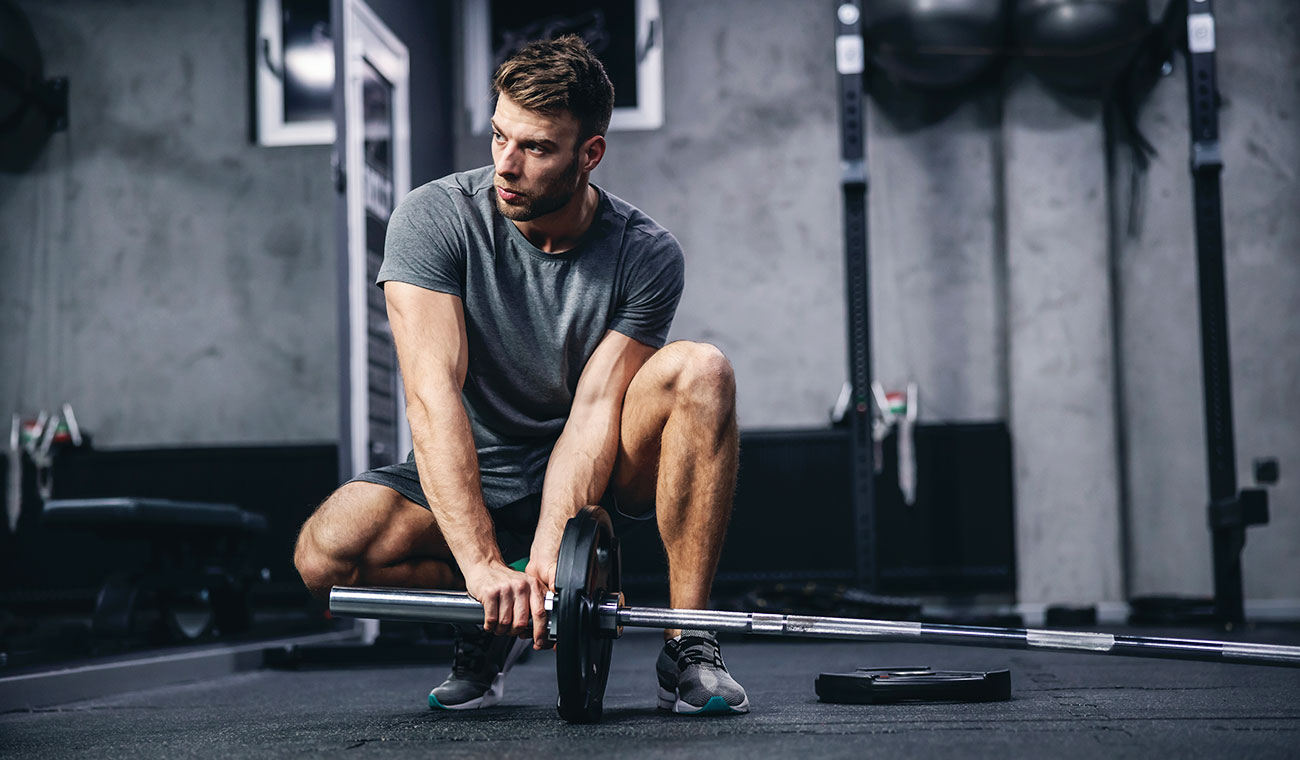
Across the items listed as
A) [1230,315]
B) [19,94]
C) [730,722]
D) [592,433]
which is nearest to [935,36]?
[1230,315]

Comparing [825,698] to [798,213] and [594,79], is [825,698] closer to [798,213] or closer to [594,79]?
[594,79]

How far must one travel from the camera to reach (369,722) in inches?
64.0

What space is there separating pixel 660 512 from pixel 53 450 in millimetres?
3629

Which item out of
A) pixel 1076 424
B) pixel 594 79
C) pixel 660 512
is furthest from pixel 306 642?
pixel 1076 424

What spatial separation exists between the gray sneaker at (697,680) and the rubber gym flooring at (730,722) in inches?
1.3

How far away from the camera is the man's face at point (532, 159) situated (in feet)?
5.19

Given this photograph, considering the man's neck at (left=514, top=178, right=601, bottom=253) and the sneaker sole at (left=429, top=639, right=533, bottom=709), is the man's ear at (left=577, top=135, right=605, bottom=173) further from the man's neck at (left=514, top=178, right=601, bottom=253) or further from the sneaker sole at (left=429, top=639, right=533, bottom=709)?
the sneaker sole at (left=429, top=639, right=533, bottom=709)

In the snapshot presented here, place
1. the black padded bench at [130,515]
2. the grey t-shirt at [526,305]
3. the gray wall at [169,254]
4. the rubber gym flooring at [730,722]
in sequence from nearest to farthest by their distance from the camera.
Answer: the rubber gym flooring at [730,722]
the grey t-shirt at [526,305]
the black padded bench at [130,515]
the gray wall at [169,254]

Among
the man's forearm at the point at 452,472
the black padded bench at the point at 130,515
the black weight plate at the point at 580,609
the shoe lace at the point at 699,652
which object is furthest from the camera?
the black padded bench at the point at 130,515

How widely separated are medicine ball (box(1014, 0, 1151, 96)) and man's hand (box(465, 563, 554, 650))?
11.2 ft

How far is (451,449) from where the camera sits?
153 centimetres

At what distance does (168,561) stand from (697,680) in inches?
84.7

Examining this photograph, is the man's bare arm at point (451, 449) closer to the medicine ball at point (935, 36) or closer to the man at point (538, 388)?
the man at point (538, 388)

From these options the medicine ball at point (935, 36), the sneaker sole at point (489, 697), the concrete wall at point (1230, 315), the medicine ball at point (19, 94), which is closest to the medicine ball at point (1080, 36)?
the medicine ball at point (935, 36)
